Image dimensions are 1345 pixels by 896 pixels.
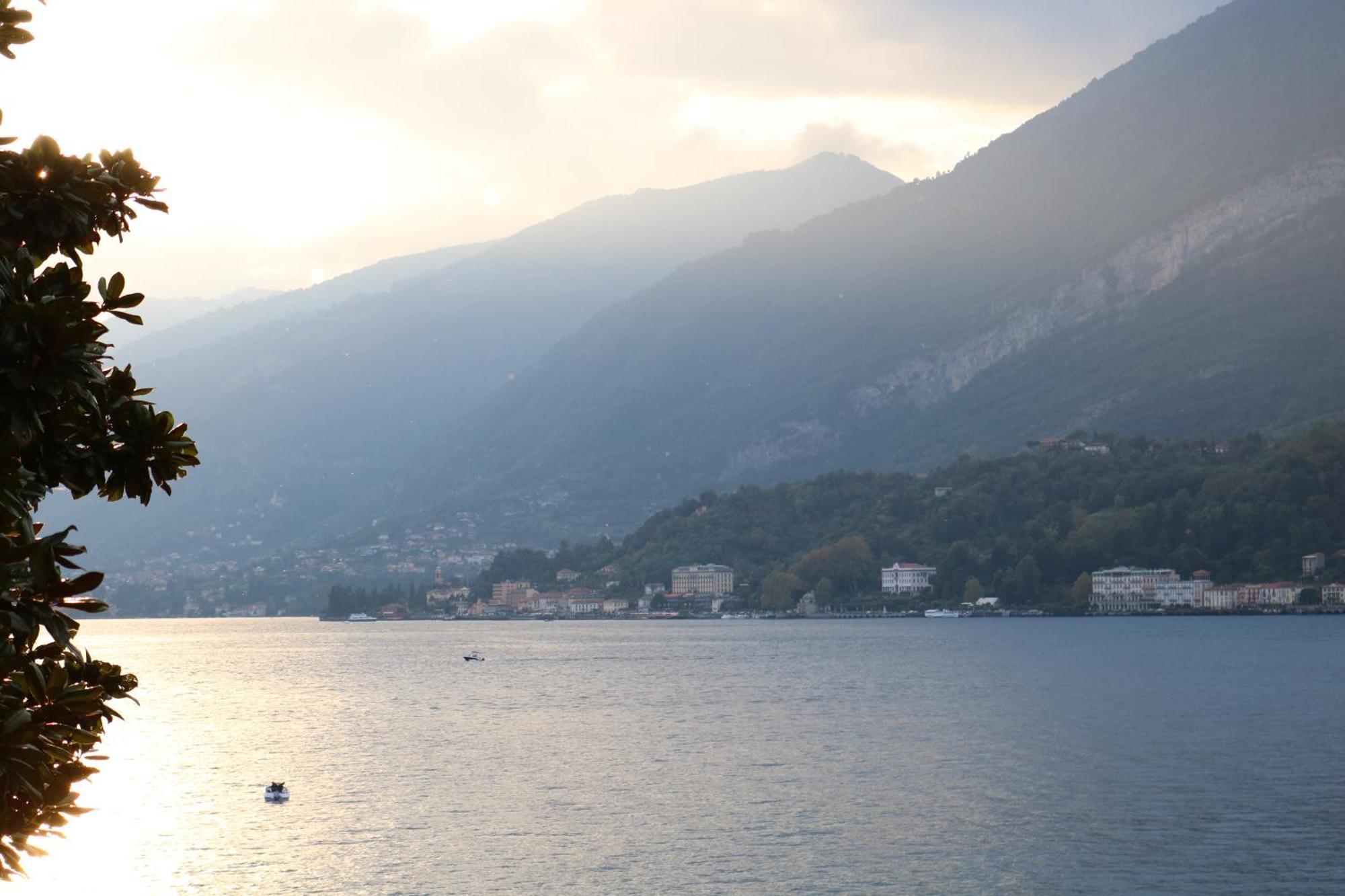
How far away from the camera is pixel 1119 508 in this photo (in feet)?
648

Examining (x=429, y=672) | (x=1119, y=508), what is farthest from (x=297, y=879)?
(x=1119, y=508)

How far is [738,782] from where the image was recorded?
53.9 metres

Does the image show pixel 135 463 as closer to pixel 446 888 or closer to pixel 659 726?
pixel 446 888

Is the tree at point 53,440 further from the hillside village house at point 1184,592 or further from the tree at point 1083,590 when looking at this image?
the hillside village house at point 1184,592

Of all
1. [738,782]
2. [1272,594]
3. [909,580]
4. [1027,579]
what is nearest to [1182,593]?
[1272,594]

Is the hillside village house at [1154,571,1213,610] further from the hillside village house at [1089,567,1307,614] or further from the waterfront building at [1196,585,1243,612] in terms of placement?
the waterfront building at [1196,585,1243,612]

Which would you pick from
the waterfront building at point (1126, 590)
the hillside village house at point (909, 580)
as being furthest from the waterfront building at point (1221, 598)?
the hillside village house at point (909, 580)

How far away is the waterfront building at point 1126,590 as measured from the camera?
601ft

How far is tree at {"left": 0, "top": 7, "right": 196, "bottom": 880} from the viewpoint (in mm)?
6738

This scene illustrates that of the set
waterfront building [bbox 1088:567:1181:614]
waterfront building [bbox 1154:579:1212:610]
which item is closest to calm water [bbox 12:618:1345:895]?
waterfront building [bbox 1088:567:1181:614]

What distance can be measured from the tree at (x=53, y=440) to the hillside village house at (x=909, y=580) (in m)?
192

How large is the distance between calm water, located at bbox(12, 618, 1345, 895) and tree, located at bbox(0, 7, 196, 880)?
4.98m

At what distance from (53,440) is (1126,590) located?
185m

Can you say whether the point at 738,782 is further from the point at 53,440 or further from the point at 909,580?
the point at 909,580
